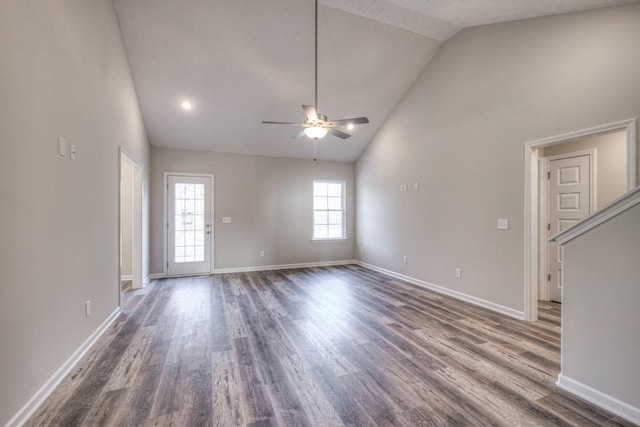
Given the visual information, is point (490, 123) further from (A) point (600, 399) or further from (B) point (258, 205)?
(B) point (258, 205)

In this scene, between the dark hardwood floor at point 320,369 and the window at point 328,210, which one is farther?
the window at point 328,210

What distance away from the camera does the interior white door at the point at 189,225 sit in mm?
5629

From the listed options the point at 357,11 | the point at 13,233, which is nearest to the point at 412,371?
the point at 13,233

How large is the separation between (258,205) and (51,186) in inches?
171

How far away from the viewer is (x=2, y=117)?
1518 mm

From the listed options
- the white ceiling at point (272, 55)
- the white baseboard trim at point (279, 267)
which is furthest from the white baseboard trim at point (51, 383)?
the white ceiling at point (272, 55)

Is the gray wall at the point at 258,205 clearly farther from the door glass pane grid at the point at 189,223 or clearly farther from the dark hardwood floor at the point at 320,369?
the dark hardwood floor at the point at 320,369

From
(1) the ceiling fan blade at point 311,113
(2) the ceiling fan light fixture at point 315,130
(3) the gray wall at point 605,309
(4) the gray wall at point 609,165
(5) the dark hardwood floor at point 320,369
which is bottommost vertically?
(5) the dark hardwood floor at point 320,369

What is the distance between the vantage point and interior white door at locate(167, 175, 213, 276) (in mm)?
5629

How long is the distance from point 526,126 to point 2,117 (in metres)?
4.62

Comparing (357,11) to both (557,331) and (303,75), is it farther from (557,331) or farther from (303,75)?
(557,331)

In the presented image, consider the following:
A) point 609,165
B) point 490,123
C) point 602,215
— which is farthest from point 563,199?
point 602,215

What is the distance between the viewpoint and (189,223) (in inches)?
226

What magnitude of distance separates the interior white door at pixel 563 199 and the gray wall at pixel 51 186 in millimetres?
5587
